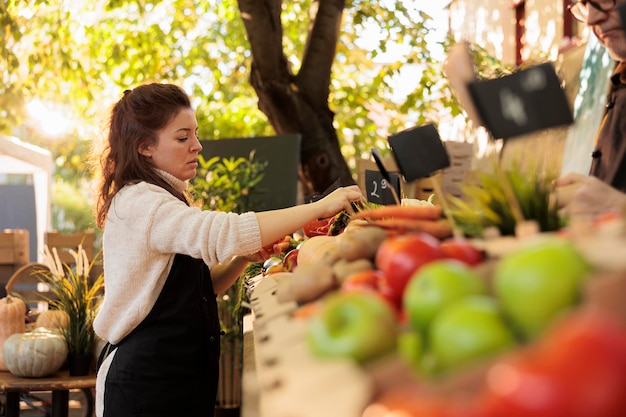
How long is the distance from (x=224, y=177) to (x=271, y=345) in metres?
5.30

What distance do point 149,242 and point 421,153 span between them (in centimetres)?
116

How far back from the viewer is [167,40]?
32.0 ft

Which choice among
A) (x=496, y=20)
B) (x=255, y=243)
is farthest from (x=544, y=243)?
(x=496, y=20)

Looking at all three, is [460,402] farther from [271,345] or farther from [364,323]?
[271,345]

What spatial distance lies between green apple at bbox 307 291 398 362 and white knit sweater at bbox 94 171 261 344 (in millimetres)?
1487

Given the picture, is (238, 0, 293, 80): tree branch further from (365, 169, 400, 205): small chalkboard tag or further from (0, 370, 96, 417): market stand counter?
(365, 169, 400, 205): small chalkboard tag

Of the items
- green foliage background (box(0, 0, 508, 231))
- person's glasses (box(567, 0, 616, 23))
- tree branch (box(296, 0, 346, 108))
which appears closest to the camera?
person's glasses (box(567, 0, 616, 23))

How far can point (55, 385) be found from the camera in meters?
3.93

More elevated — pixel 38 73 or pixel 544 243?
pixel 38 73

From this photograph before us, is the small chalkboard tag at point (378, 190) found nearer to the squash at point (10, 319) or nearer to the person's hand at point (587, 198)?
the person's hand at point (587, 198)

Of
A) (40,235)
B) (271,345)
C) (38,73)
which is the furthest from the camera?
(40,235)

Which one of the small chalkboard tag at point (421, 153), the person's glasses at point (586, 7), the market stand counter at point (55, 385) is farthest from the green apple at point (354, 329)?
the market stand counter at point (55, 385)

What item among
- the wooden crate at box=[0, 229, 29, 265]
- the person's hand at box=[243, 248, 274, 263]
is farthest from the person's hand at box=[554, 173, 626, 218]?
the wooden crate at box=[0, 229, 29, 265]

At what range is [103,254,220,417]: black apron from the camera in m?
2.80
